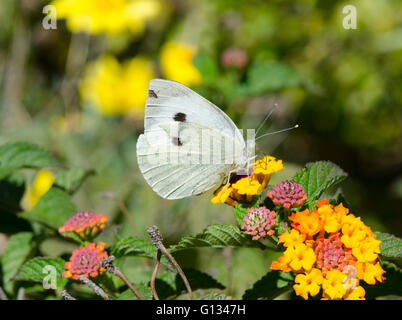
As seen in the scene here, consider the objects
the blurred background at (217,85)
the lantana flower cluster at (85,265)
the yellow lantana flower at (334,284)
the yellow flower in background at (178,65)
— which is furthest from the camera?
the yellow flower in background at (178,65)

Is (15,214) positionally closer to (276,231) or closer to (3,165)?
(3,165)

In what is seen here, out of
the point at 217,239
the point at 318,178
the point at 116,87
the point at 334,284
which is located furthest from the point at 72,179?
the point at 116,87

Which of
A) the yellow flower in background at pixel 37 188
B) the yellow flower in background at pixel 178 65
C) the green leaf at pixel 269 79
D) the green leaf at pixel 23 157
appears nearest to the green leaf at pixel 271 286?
the green leaf at pixel 23 157

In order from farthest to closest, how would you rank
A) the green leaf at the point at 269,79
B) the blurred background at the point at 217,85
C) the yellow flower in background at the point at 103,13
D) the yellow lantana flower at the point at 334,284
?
the yellow flower in background at the point at 103,13, the blurred background at the point at 217,85, the green leaf at the point at 269,79, the yellow lantana flower at the point at 334,284

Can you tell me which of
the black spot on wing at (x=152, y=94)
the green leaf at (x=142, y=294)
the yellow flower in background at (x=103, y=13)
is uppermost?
the yellow flower in background at (x=103, y=13)

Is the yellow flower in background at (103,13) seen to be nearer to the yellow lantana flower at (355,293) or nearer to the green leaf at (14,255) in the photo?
the green leaf at (14,255)

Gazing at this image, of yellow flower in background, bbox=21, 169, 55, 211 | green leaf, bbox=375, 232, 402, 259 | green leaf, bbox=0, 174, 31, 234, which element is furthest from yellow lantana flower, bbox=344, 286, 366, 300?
yellow flower in background, bbox=21, 169, 55, 211

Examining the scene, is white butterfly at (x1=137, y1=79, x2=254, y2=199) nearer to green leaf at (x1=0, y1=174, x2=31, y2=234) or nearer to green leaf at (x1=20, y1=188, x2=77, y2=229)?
green leaf at (x1=20, y1=188, x2=77, y2=229)

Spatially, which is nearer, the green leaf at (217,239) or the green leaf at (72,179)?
the green leaf at (217,239)
